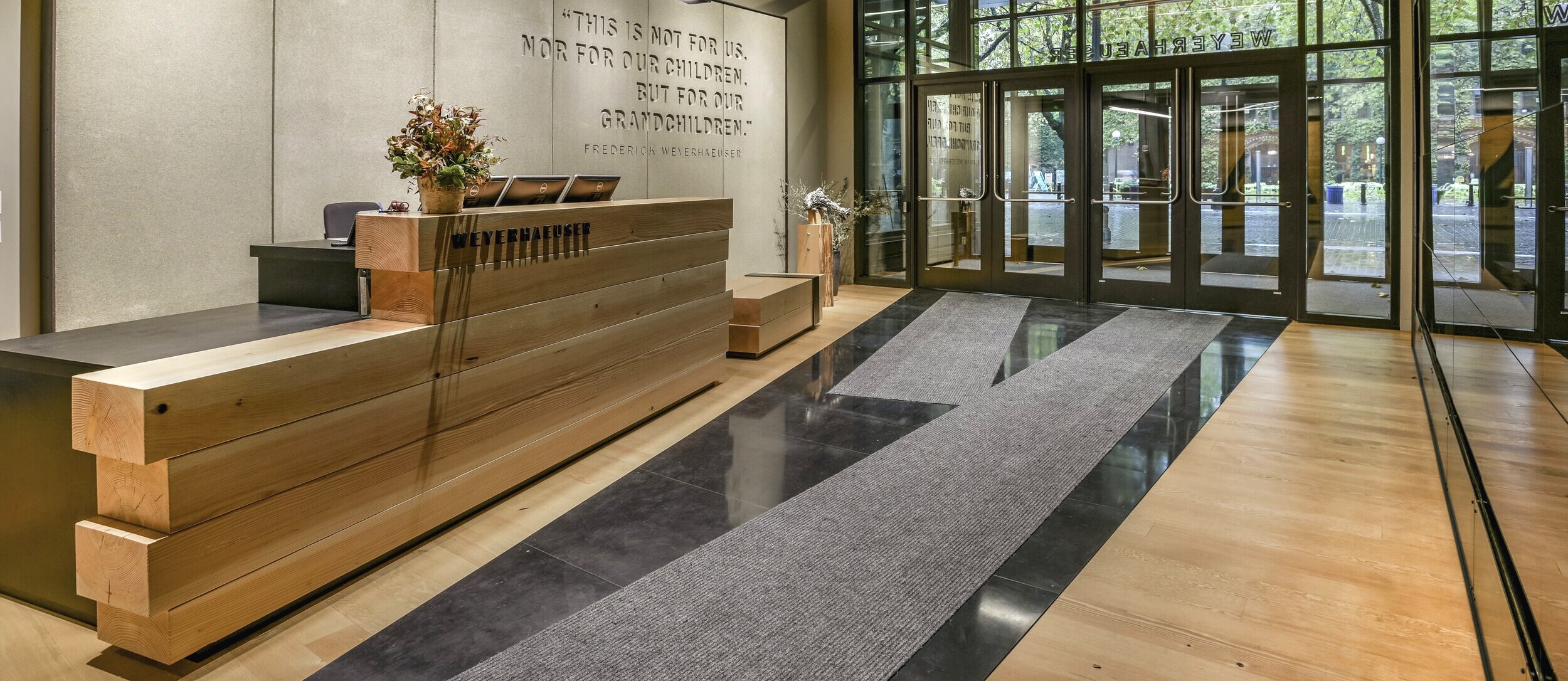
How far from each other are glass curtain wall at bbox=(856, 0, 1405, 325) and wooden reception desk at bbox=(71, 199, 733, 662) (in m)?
5.62

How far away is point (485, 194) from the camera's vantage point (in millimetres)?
3844

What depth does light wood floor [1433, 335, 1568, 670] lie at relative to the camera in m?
1.51

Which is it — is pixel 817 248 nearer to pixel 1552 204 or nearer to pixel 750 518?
pixel 750 518

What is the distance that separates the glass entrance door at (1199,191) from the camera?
8125 mm

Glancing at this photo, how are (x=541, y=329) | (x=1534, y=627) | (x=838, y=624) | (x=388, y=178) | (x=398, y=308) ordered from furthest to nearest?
(x=388, y=178), (x=541, y=329), (x=398, y=308), (x=838, y=624), (x=1534, y=627)

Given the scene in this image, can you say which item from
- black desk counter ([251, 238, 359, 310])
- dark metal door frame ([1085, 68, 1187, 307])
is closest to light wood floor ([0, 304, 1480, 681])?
black desk counter ([251, 238, 359, 310])

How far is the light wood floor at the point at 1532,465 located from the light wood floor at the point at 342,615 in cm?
266

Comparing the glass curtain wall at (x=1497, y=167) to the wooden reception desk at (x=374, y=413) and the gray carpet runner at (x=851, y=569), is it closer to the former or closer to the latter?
the gray carpet runner at (x=851, y=569)

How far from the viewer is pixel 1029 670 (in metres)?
2.41

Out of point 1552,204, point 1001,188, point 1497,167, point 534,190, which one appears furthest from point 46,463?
point 1001,188

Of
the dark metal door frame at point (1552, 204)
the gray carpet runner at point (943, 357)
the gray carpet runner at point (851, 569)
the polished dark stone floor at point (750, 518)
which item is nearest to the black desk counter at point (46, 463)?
the polished dark stone floor at point (750, 518)

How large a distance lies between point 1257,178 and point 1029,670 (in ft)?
23.2

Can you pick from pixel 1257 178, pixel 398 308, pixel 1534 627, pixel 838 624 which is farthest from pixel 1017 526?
pixel 1257 178

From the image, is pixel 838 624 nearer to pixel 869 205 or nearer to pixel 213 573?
pixel 213 573
